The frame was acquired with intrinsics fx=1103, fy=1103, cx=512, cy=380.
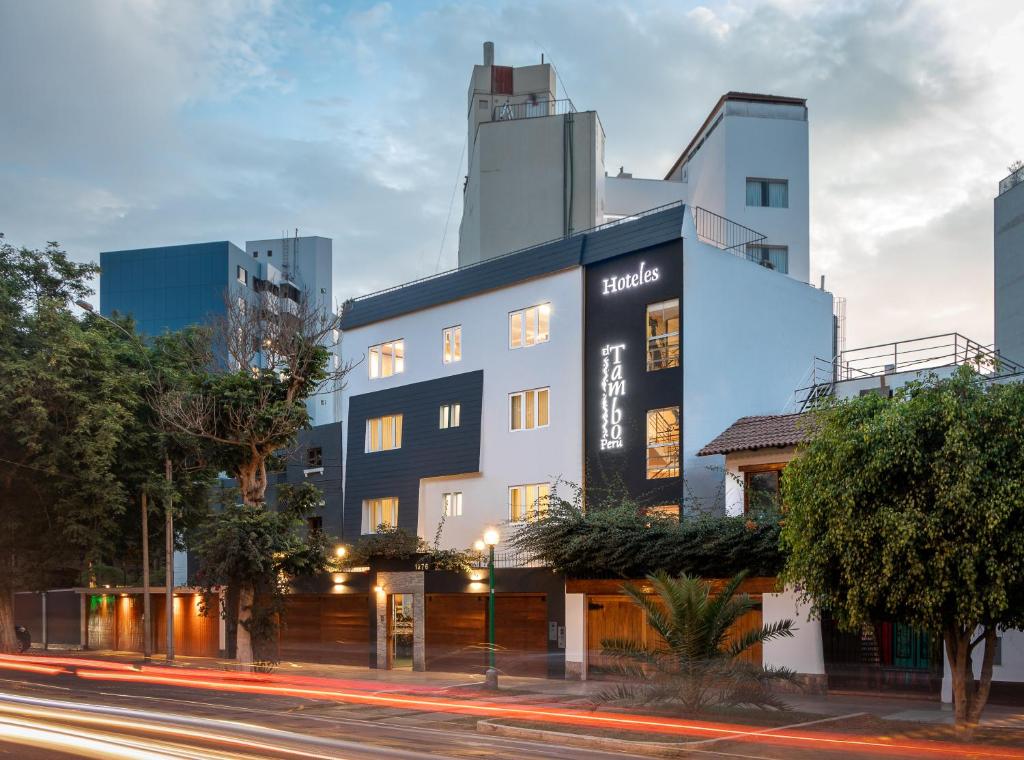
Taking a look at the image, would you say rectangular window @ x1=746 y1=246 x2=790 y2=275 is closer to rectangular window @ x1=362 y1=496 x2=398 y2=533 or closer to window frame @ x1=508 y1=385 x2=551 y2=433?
window frame @ x1=508 y1=385 x2=551 y2=433

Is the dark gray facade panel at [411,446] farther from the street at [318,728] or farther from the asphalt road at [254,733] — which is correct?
the asphalt road at [254,733]

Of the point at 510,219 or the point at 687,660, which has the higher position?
the point at 510,219

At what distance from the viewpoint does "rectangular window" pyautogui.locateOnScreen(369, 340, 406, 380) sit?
4300 cm

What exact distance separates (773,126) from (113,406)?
31218mm

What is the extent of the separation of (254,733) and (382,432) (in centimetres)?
2477

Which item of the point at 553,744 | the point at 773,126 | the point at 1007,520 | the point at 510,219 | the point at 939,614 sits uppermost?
the point at 773,126

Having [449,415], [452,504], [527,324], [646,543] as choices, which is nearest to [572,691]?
[646,543]

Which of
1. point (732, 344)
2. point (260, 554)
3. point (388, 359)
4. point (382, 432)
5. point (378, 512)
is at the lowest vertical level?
point (260, 554)

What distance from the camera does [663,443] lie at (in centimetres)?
3369

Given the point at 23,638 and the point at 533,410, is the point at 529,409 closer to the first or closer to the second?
the point at 533,410

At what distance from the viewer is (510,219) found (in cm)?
5134

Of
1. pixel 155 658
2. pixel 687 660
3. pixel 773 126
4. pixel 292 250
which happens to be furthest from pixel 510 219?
pixel 292 250

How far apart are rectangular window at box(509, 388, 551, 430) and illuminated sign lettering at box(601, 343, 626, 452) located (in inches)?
97.1

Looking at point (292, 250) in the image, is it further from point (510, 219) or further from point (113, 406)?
point (113, 406)
